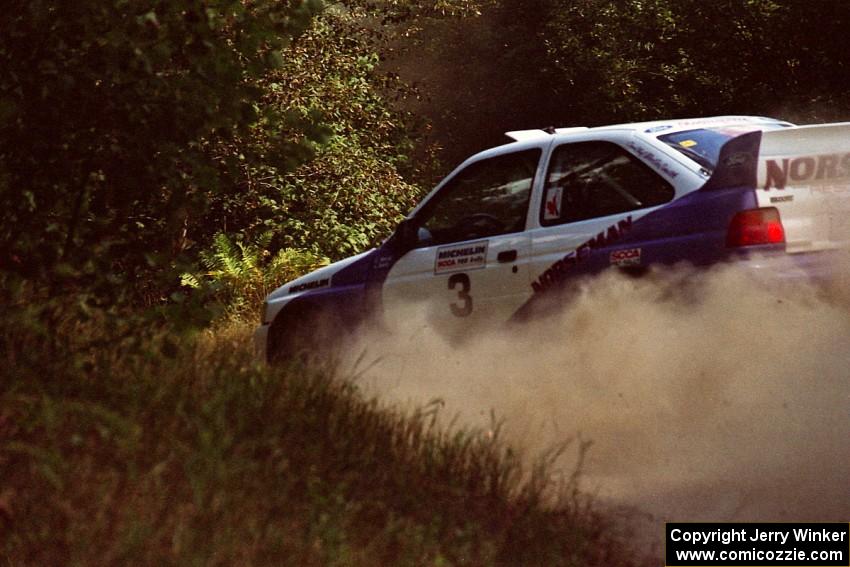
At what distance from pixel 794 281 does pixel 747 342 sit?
461 mm

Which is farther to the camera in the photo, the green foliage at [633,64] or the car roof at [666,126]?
the green foliage at [633,64]

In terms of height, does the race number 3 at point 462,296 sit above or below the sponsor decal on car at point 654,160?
below

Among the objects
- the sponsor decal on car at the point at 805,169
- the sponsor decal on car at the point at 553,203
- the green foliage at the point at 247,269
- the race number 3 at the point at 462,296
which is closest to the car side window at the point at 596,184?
the sponsor decal on car at the point at 553,203

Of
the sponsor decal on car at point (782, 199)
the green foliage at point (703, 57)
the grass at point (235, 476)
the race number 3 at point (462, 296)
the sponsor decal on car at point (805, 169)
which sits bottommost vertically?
the grass at point (235, 476)

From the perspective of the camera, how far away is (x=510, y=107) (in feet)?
99.1

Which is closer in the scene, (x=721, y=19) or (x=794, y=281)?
(x=794, y=281)

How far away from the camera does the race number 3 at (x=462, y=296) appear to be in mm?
8672

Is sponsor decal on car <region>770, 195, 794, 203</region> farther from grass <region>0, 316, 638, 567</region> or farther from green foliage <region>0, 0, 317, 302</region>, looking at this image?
green foliage <region>0, 0, 317, 302</region>

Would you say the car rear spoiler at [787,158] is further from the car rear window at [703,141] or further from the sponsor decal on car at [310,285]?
the sponsor decal on car at [310,285]

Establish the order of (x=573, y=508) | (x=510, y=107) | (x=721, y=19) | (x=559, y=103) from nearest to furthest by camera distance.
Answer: (x=573, y=508), (x=721, y=19), (x=559, y=103), (x=510, y=107)

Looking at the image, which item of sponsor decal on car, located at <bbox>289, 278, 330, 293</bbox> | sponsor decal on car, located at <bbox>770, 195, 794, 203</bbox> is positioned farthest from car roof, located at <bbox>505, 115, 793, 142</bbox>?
sponsor decal on car, located at <bbox>289, 278, 330, 293</bbox>

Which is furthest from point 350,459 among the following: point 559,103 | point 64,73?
point 559,103

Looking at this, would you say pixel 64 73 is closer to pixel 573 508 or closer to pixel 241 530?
pixel 241 530

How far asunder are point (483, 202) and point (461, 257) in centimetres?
40
